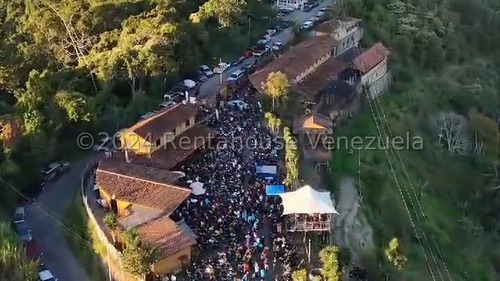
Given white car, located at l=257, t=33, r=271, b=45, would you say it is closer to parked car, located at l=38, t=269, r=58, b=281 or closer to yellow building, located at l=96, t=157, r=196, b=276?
yellow building, located at l=96, t=157, r=196, b=276

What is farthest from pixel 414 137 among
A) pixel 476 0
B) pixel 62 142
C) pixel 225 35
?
pixel 476 0

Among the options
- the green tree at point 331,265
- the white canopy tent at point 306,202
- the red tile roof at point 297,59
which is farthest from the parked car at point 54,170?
the green tree at point 331,265

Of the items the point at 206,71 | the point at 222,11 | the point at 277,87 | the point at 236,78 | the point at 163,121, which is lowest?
the point at 206,71

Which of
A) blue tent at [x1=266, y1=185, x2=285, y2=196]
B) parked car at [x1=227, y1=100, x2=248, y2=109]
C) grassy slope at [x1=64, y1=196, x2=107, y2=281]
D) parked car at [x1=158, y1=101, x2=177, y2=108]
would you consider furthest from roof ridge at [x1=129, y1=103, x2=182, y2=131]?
blue tent at [x1=266, y1=185, x2=285, y2=196]

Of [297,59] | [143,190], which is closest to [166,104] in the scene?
[297,59]

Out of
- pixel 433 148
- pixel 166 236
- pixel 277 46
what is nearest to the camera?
pixel 166 236

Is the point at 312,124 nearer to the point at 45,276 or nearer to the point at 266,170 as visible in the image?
the point at 266,170
